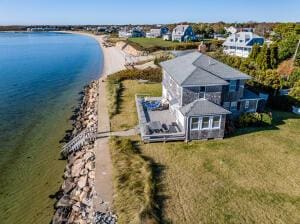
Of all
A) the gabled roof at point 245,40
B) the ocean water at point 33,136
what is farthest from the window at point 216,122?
the gabled roof at point 245,40

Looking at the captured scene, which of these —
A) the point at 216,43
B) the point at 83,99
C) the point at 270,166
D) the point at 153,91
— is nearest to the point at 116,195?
the point at 270,166

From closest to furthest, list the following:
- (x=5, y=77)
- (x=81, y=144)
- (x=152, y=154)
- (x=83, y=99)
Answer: (x=152, y=154), (x=81, y=144), (x=83, y=99), (x=5, y=77)

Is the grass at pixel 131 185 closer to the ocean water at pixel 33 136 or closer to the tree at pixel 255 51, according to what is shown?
the ocean water at pixel 33 136

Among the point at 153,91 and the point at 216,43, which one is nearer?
the point at 153,91

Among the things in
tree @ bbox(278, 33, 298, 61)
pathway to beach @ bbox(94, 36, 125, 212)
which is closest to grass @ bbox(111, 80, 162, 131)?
pathway to beach @ bbox(94, 36, 125, 212)

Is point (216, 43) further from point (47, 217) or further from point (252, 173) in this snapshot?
point (47, 217)

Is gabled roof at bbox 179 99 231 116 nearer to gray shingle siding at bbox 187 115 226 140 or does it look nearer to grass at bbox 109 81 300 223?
gray shingle siding at bbox 187 115 226 140
